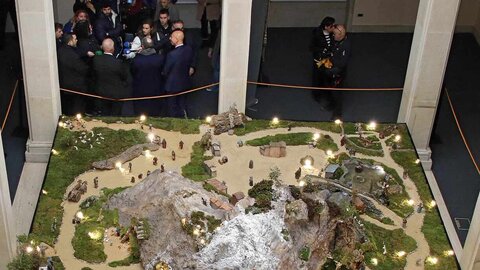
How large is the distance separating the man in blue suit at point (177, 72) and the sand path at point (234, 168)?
3.36 feet

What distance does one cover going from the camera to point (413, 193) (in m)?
15.1

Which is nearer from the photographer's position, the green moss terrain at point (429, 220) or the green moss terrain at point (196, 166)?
the green moss terrain at point (429, 220)

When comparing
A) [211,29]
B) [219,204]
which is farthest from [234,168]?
[211,29]

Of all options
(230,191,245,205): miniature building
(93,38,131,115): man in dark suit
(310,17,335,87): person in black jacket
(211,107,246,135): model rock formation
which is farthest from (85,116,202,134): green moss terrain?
(310,17,335,87): person in black jacket

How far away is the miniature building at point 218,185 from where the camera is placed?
1454cm

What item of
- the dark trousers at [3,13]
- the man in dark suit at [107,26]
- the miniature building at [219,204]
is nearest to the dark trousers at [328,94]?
the man in dark suit at [107,26]

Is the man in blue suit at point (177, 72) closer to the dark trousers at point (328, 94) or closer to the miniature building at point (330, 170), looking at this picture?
the dark trousers at point (328, 94)

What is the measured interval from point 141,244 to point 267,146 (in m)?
3.48

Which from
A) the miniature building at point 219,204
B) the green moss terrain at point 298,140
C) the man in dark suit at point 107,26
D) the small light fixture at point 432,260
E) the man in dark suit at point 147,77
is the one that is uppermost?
the man in dark suit at point 107,26

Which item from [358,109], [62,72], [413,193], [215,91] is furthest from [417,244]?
[62,72]

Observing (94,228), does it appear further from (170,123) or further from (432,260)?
(432,260)

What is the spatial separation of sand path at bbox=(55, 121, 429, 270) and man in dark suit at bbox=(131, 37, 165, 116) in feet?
3.05

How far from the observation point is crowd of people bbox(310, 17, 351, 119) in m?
17.3

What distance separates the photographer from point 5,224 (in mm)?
12820
